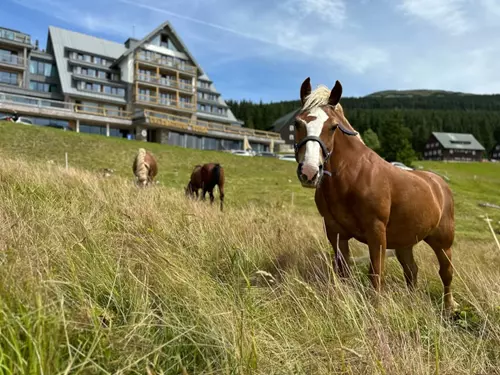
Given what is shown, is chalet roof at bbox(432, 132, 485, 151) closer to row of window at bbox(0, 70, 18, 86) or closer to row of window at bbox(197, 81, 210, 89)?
row of window at bbox(197, 81, 210, 89)

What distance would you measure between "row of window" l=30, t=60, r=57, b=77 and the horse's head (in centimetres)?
6142

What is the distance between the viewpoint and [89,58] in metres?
56.0

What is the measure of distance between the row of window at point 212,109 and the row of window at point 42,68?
23.0 m

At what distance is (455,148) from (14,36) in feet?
401

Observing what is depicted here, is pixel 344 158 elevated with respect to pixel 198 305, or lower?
elevated

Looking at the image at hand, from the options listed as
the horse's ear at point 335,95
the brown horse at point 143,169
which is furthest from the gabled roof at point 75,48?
the horse's ear at point 335,95

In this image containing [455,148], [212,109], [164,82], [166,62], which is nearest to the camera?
[164,82]

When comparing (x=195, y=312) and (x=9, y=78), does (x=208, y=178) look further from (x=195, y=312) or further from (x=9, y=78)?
(x=9, y=78)

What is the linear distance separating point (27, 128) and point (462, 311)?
31197 millimetres

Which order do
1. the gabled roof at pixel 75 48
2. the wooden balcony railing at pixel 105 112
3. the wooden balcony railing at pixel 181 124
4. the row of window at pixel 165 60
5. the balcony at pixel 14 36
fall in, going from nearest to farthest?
the wooden balcony railing at pixel 105 112
the wooden balcony railing at pixel 181 124
the balcony at pixel 14 36
the gabled roof at pixel 75 48
the row of window at pixel 165 60

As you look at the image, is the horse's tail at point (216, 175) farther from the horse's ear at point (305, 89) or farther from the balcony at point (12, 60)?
the balcony at point (12, 60)

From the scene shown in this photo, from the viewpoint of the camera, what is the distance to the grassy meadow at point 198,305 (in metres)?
1.89

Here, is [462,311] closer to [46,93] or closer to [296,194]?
[296,194]

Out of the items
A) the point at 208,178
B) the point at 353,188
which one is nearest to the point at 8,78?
the point at 208,178
